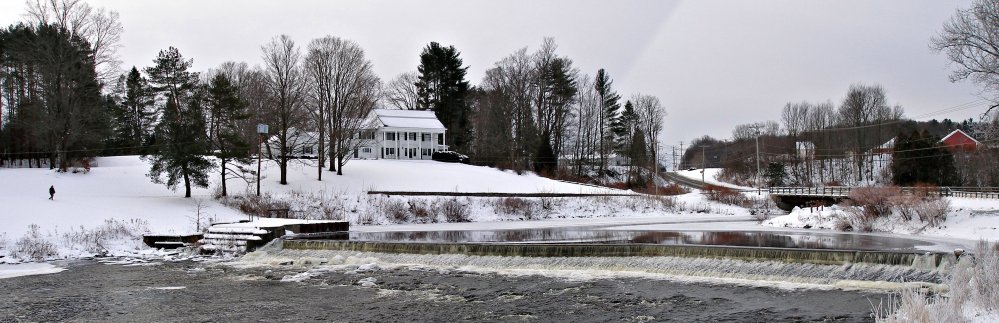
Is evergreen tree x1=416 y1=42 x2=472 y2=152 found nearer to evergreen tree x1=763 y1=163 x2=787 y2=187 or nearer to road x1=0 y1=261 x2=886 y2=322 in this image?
evergreen tree x1=763 y1=163 x2=787 y2=187

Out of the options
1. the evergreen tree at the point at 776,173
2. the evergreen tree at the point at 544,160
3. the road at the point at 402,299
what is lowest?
the road at the point at 402,299

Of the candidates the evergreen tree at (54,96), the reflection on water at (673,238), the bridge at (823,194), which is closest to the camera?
the reflection on water at (673,238)

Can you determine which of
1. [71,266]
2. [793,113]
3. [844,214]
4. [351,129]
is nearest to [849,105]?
[793,113]

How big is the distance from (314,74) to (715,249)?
4454cm

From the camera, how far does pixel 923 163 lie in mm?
64562

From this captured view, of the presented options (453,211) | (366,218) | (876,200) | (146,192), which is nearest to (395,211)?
(366,218)

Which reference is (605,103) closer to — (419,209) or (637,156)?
(637,156)

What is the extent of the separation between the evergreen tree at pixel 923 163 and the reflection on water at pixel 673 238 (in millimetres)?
39602

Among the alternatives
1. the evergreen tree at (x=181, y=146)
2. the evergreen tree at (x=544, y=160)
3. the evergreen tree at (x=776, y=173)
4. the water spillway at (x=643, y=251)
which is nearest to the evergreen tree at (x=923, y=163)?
the evergreen tree at (x=776, y=173)

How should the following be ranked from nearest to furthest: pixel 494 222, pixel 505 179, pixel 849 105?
pixel 494 222
pixel 505 179
pixel 849 105

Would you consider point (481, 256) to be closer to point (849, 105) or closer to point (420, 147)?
point (420, 147)

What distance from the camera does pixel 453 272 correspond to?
20.4 metres

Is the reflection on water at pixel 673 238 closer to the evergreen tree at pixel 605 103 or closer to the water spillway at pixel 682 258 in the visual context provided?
the water spillway at pixel 682 258

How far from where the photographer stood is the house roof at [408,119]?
81.2m
